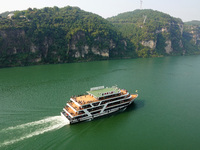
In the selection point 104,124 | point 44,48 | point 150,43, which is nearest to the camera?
point 104,124

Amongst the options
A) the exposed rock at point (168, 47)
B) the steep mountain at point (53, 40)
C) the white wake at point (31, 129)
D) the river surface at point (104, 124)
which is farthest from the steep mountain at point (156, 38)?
the white wake at point (31, 129)

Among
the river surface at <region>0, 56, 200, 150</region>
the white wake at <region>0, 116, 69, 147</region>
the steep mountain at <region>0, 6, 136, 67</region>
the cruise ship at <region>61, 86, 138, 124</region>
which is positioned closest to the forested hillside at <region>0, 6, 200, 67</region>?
the steep mountain at <region>0, 6, 136, 67</region>

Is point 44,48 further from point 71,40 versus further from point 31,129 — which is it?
point 31,129

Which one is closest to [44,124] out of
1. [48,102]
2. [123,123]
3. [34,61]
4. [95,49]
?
[48,102]

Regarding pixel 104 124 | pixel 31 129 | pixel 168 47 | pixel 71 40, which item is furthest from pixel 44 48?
pixel 168 47

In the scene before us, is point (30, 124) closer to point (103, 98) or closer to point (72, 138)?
point (72, 138)

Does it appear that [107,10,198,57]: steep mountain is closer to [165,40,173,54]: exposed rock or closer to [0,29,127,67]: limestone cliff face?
[165,40,173,54]: exposed rock
